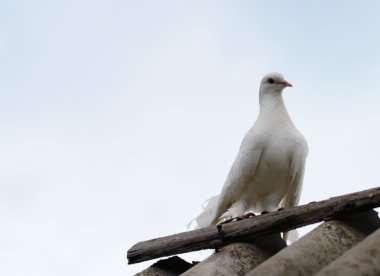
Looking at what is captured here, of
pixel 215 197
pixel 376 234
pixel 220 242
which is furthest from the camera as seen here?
pixel 215 197

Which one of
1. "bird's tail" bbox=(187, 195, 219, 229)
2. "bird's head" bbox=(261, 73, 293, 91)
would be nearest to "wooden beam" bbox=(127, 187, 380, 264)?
"bird's tail" bbox=(187, 195, 219, 229)

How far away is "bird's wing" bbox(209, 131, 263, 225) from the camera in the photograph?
636cm

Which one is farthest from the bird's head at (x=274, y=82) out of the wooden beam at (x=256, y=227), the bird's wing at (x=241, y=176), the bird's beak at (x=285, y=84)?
the wooden beam at (x=256, y=227)

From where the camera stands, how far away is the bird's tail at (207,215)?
20.8 ft

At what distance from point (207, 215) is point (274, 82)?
1.55 m

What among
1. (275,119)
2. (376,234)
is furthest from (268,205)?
(376,234)

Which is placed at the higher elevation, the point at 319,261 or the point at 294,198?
the point at 294,198

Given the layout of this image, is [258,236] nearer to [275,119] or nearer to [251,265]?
[251,265]

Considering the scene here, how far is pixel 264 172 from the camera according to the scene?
643cm

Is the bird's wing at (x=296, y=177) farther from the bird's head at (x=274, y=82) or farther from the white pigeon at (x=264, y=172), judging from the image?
the bird's head at (x=274, y=82)

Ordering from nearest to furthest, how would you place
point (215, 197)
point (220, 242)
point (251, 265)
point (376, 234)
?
point (376, 234) → point (251, 265) → point (220, 242) → point (215, 197)

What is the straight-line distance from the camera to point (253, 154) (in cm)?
636

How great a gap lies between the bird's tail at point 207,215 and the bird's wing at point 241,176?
45mm

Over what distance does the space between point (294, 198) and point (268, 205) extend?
24 cm
